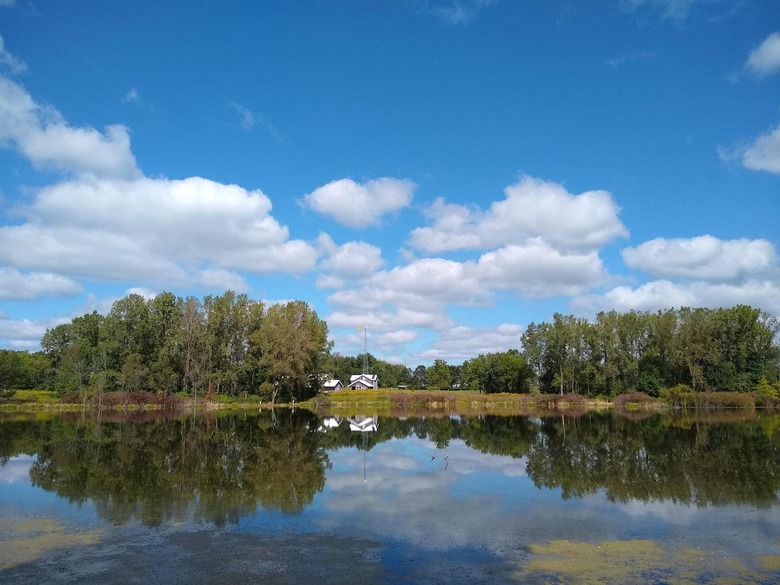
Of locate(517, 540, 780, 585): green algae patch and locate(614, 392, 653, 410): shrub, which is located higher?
locate(614, 392, 653, 410): shrub

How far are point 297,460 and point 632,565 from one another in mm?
18056

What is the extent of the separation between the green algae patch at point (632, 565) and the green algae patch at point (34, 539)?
979 centimetres

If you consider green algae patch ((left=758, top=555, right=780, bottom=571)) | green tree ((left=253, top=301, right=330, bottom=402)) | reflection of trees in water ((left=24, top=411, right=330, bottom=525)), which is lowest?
green algae patch ((left=758, top=555, right=780, bottom=571))

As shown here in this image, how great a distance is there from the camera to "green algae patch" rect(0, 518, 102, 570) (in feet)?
37.3

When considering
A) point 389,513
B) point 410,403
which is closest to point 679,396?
point 410,403

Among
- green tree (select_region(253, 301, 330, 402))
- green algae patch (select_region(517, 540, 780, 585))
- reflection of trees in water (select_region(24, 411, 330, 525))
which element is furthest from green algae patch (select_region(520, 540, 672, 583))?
green tree (select_region(253, 301, 330, 402))

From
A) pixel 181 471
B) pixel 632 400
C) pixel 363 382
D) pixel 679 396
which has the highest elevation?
pixel 363 382

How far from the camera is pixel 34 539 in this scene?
12648mm

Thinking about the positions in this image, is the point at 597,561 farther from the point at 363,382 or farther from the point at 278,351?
the point at 363,382

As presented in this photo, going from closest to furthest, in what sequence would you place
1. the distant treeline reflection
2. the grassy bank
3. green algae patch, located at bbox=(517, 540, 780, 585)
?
green algae patch, located at bbox=(517, 540, 780, 585)
the distant treeline reflection
the grassy bank

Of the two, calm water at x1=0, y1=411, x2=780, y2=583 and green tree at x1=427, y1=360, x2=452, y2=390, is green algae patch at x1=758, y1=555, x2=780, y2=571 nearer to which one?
calm water at x1=0, y1=411, x2=780, y2=583

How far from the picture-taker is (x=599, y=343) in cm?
8981

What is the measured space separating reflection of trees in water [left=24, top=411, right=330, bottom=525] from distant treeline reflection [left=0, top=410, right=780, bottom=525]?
51 millimetres

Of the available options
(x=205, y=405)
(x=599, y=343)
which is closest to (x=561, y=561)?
(x=205, y=405)
